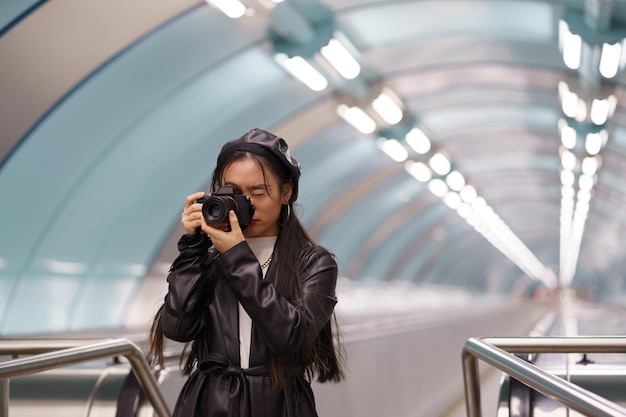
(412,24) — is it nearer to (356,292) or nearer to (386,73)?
(386,73)

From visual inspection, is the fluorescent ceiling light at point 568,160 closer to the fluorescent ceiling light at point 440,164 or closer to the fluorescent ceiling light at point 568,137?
the fluorescent ceiling light at point 568,137

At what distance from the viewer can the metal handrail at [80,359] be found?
130 inches

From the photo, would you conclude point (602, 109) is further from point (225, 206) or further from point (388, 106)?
point (225, 206)

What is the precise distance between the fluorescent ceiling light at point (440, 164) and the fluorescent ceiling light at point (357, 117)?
13.4 ft

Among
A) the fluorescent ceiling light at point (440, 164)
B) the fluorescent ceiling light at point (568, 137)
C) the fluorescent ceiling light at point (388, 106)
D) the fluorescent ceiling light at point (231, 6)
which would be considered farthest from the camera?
the fluorescent ceiling light at point (440, 164)

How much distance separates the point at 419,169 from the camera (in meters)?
20.3

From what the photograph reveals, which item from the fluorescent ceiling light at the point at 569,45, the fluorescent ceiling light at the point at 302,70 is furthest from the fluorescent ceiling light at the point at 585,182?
the fluorescent ceiling light at the point at 302,70

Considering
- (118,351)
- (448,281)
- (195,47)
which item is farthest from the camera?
(448,281)

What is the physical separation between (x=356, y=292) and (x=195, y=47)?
1735cm

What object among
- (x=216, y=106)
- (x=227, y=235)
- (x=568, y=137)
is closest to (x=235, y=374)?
(x=227, y=235)

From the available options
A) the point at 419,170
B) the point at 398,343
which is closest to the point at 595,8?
the point at 398,343

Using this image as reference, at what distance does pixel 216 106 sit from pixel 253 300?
11.4 metres

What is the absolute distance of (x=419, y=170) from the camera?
2041cm

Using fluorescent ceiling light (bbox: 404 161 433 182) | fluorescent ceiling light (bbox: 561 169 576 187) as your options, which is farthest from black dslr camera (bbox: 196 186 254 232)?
fluorescent ceiling light (bbox: 561 169 576 187)
